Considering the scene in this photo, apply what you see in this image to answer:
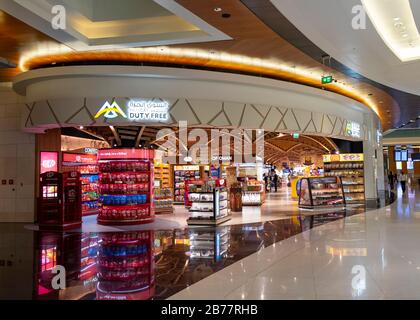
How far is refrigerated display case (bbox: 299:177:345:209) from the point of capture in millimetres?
14477

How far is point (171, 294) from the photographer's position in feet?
14.6

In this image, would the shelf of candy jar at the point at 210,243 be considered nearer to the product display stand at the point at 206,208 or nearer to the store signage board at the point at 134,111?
the product display stand at the point at 206,208

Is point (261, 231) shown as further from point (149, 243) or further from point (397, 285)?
point (397, 285)

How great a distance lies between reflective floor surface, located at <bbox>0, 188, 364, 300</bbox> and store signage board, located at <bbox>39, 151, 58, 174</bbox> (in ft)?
7.84

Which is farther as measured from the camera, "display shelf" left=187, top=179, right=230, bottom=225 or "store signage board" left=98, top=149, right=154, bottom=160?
"store signage board" left=98, top=149, right=154, bottom=160

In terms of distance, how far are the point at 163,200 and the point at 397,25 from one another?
9.81 meters

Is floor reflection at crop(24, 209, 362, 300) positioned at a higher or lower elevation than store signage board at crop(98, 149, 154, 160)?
lower

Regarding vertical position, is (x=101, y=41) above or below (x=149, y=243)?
above

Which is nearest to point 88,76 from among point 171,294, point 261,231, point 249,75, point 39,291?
point 249,75

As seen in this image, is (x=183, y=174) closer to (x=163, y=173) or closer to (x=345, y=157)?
(x=163, y=173)

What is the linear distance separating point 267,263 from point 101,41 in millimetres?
6905

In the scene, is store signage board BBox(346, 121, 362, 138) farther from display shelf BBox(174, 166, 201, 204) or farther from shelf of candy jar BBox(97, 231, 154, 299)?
shelf of candy jar BBox(97, 231, 154, 299)

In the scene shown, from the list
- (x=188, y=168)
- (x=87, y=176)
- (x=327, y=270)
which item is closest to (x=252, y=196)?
(x=188, y=168)
